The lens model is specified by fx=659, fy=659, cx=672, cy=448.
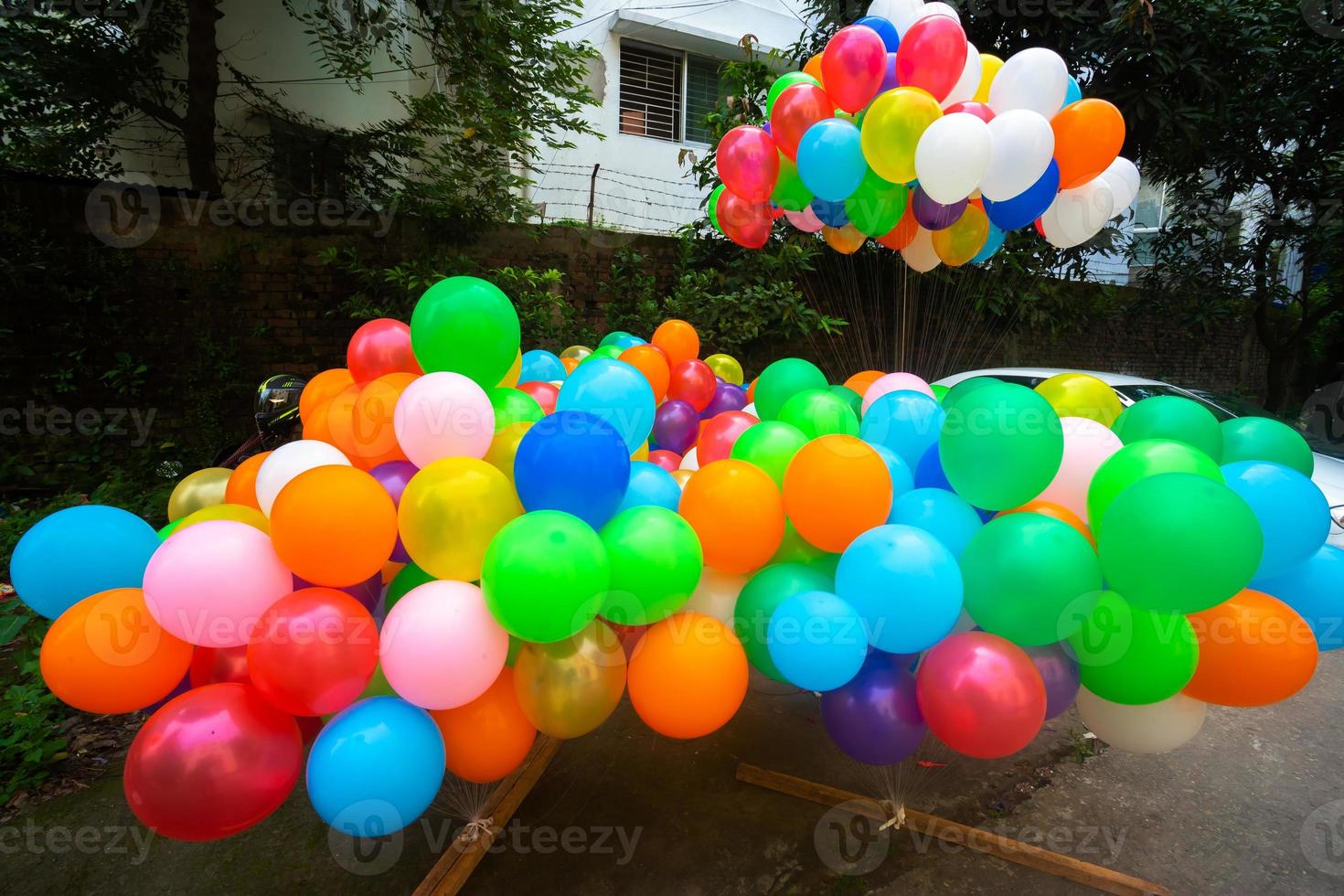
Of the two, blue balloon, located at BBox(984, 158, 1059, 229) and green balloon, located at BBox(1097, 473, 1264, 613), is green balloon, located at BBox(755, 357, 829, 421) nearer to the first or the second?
blue balloon, located at BBox(984, 158, 1059, 229)

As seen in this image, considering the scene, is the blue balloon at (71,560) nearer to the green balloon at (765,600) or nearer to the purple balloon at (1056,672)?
the green balloon at (765,600)

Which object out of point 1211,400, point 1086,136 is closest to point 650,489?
point 1086,136

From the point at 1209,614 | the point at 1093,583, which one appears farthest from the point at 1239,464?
the point at 1093,583

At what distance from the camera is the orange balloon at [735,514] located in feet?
5.10

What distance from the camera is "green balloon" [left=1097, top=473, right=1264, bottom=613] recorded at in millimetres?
1270

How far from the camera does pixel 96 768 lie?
2.49 metres

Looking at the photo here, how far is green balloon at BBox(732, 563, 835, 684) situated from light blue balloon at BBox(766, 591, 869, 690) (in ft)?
0.19

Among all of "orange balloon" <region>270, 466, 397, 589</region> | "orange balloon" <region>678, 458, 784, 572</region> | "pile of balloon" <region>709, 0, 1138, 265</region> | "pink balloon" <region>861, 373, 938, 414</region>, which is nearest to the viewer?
"orange balloon" <region>270, 466, 397, 589</region>

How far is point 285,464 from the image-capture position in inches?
66.3

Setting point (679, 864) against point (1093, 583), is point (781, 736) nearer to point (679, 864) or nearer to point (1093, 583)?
point (679, 864)

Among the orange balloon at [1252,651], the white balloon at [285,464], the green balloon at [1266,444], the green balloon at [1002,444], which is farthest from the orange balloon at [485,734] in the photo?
the green balloon at [1266,444]

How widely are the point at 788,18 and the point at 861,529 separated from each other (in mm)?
9298

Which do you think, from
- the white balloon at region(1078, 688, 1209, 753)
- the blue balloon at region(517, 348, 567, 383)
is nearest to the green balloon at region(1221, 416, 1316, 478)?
the white balloon at region(1078, 688, 1209, 753)

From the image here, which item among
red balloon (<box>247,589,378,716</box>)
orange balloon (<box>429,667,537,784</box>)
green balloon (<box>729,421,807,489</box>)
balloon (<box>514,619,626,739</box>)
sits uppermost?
green balloon (<box>729,421,807,489</box>)
